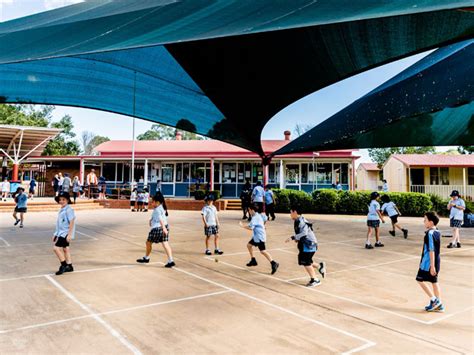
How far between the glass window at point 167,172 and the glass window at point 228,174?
3.91m

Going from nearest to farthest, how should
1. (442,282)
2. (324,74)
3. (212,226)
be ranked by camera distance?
(442,282)
(212,226)
(324,74)

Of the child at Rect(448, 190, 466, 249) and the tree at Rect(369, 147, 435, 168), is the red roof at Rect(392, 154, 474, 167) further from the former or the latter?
the tree at Rect(369, 147, 435, 168)

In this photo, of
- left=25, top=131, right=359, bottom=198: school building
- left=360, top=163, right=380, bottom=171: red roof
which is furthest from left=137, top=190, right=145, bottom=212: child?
left=360, top=163, right=380, bottom=171: red roof

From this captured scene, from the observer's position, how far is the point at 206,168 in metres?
25.4

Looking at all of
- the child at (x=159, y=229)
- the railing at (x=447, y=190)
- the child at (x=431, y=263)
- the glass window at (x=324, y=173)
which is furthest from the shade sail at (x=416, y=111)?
the railing at (x=447, y=190)

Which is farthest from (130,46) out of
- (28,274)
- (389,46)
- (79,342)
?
(389,46)

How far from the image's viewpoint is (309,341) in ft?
11.2

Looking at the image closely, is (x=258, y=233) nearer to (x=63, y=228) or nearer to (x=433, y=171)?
(x=63, y=228)

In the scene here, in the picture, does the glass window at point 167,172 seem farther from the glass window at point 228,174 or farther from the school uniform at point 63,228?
the school uniform at point 63,228

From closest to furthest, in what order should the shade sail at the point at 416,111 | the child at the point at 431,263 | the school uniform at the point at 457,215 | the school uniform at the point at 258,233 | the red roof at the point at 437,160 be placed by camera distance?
the child at the point at 431,263 < the school uniform at the point at 258,233 < the school uniform at the point at 457,215 < the shade sail at the point at 416,111 < the red roof at the point at 437,160

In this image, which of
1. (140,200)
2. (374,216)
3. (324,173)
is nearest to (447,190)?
(324,173)

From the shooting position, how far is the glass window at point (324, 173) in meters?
24.2

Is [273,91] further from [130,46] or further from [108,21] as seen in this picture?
[130,46]

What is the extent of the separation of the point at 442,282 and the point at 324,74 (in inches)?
218
